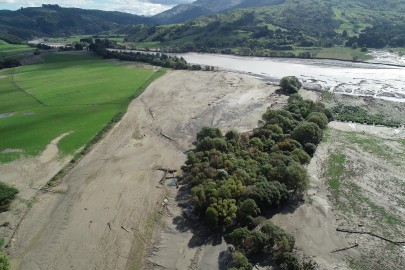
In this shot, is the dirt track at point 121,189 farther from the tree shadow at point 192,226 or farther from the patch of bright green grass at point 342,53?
the patch of bright green grass at point 342,53

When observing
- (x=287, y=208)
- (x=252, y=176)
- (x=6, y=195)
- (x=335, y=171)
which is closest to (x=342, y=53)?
(x=335, y=171)

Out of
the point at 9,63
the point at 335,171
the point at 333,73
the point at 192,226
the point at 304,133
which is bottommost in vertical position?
the point at 192,226

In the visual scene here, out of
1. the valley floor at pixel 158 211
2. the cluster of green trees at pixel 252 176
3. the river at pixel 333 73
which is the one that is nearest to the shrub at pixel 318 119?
the cluster of green trees at pixel 252 176

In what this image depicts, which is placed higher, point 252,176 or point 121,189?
point 252,176

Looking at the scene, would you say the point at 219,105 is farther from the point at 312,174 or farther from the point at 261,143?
the point at 312,174

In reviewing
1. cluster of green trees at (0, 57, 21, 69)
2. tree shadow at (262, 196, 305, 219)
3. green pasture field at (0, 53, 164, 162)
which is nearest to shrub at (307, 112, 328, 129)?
tree shadow at (262, 196, 305, 219)

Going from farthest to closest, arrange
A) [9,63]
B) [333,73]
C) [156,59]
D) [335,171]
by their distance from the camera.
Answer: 1. [9,63]
2. [156,59]
3. [333,73]
4. [335,171]

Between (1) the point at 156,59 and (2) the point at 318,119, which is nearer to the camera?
(2) the point at 318,119

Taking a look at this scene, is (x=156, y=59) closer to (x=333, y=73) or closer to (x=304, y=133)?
(x=333, y=73)
